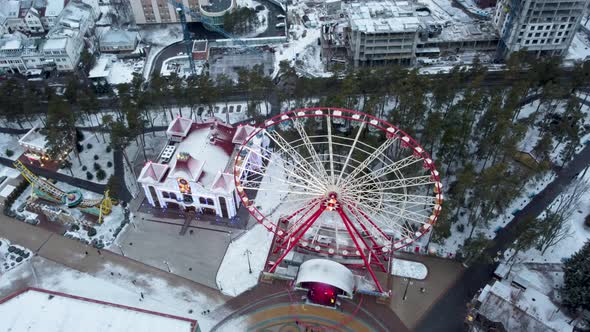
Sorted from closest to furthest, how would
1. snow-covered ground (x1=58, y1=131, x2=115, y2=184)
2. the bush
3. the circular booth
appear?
the circular booth → the bush → snow-covered ground (x1=58, y1=131, x2=115, y2=184)

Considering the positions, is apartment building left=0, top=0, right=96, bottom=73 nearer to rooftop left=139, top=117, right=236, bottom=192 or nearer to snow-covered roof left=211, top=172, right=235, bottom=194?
rooftop left=139, top=117, right=236, bottom=192

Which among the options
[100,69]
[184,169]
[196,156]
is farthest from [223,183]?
[100,69]

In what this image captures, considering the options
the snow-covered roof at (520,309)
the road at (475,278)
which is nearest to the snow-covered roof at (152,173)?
the road at (475,278)

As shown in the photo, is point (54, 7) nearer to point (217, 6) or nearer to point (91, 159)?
point (217, 6)

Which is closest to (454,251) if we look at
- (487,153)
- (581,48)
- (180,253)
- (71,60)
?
(487,153)

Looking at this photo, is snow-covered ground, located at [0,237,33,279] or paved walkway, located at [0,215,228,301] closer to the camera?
paved walkway, located at [0,215,228,301]

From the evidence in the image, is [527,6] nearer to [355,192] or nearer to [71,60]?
[355,192]

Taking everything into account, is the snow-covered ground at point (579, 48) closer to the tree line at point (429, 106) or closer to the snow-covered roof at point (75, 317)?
the tree line at point (429, 106)

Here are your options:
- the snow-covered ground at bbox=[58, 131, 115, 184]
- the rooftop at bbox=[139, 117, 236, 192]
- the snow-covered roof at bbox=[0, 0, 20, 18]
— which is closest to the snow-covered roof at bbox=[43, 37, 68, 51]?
the snow-covered roof at bbox=[0, 0, 20, 18]
